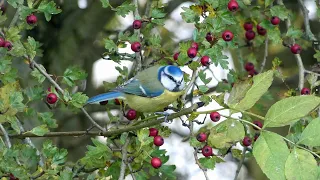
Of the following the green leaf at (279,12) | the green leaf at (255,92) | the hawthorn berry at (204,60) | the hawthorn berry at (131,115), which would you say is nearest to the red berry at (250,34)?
the green leaf at (279,12)

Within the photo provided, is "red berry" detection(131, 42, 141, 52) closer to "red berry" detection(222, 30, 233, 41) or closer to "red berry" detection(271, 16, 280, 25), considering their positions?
"red berry" detection(222, 30, 233, 41)

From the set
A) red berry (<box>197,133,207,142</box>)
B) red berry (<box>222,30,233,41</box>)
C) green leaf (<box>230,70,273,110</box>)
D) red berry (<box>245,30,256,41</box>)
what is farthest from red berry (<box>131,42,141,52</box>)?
green leaf (<box>230,70,273,110</box>)

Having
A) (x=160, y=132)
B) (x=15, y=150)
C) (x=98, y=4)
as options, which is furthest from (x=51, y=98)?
(x=98, y=4)

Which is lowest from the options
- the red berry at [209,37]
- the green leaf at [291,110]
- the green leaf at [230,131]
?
the red berry at [209,37]

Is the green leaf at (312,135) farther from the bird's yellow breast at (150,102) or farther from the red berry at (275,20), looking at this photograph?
the red berry at (275,20)

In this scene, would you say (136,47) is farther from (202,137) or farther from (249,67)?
(249,67)

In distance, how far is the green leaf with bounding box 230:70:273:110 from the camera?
4.93 ft

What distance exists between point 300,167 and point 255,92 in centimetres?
20

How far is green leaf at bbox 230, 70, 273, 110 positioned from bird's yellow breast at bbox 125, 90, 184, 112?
784mm

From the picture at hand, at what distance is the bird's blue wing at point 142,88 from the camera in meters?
2.36

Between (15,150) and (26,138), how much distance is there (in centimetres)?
29

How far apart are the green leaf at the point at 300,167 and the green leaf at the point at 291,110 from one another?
0.08m

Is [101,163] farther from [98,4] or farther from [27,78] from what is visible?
[98,4]

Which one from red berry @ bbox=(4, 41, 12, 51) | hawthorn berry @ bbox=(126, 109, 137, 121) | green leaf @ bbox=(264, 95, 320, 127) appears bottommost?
hawthorn berry @ bbox=(126, 109, 137, 121)
